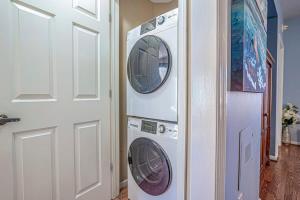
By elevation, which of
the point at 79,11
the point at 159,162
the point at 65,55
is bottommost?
the point at 159,162

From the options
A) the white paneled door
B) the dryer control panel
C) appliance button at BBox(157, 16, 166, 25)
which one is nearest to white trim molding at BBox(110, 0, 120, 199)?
the white paneled door

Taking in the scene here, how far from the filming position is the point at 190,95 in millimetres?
688

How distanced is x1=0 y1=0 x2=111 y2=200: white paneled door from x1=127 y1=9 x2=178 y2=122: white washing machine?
1.04 ft

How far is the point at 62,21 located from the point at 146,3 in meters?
1.21

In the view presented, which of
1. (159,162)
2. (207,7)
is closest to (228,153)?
(207,7)

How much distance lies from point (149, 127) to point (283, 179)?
77.7 inches

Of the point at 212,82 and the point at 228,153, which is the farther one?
the point at 228,153

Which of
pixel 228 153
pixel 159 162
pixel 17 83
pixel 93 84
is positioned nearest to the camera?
pixel 228 153

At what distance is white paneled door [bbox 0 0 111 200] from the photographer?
1126 mm

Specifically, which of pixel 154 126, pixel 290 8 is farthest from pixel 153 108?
pixel 290 8

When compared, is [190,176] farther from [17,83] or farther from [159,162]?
[17,83]

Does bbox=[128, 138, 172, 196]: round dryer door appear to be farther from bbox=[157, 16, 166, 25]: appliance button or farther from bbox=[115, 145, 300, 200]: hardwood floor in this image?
bbox=[157, 16, 166, 25]: appliance button

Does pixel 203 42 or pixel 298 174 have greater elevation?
pixel 203 42

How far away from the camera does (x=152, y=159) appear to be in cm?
145
